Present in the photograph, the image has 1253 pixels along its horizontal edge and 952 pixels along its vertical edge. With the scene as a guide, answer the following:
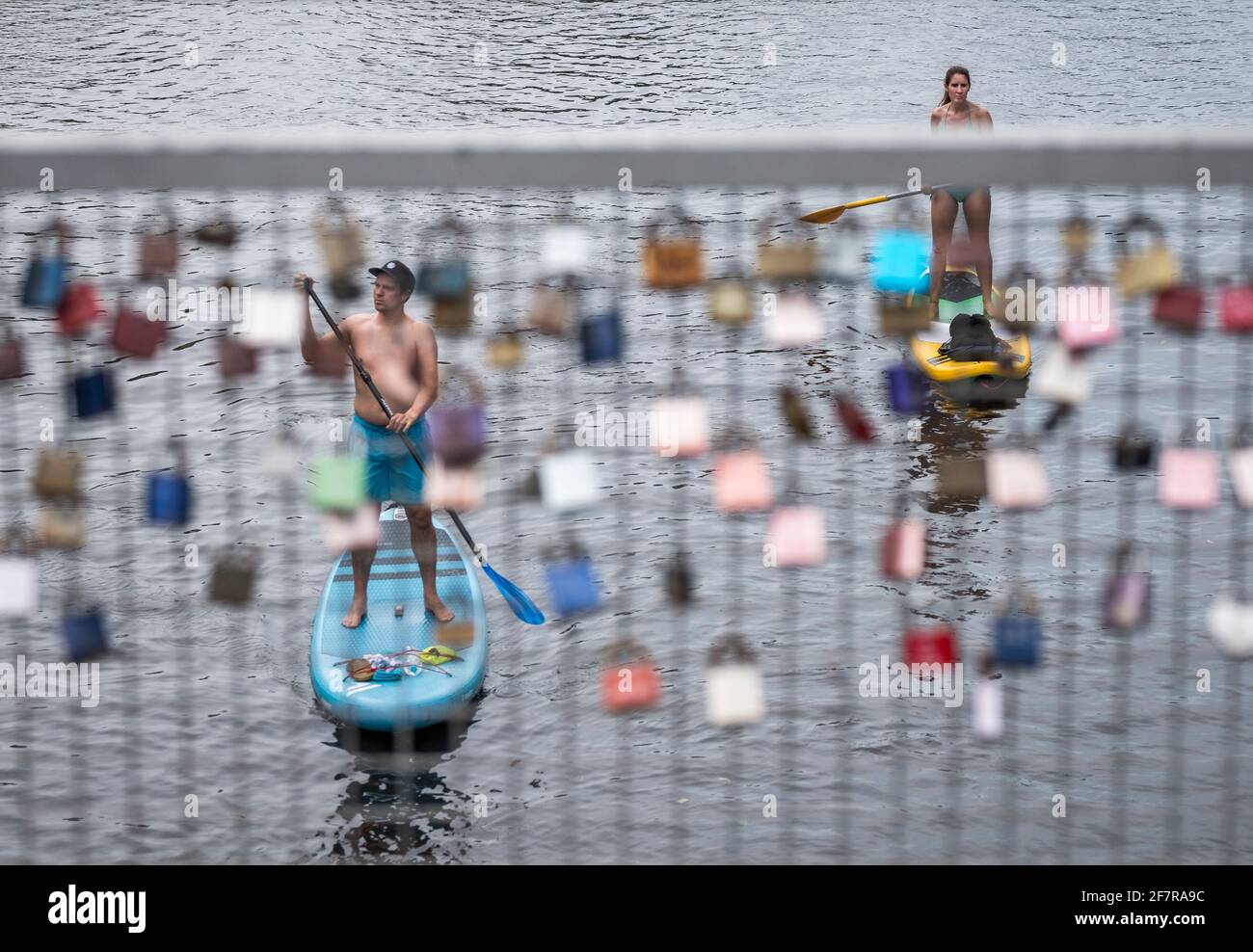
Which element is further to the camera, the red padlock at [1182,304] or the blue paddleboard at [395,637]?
the blue paddleboard at [395,637]

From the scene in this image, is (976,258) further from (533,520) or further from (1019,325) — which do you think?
(533,520)

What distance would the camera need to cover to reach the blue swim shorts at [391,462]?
17.7ft

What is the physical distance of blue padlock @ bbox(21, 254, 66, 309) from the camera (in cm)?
331

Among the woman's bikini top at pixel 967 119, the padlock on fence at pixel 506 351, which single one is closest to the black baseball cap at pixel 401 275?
the padlock on fence at pixel 506 351

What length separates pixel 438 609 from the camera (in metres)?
8.60

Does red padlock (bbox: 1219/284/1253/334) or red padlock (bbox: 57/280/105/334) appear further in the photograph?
red padlock (bbox: 57/280/105/334)

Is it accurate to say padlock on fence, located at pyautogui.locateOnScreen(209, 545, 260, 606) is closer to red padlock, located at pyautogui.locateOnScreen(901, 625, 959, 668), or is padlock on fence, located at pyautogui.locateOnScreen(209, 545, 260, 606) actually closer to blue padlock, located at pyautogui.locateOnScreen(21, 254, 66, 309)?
blue padlock, located at pyautogui.locateOnScreen(21, 254, 66, 309)

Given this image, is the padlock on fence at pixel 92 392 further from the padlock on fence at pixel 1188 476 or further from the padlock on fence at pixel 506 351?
the padlock on fence at pixel 1188 476

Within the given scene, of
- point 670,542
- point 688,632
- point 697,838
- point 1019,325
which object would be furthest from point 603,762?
point 1019,325

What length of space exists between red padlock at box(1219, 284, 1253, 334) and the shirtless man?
3.02 meters

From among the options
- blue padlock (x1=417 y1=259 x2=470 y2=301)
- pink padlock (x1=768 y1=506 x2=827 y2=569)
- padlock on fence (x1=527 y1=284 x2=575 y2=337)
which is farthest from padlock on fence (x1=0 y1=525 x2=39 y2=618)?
pink padlock (x1=768 y1=506 x2=827 y2=569)

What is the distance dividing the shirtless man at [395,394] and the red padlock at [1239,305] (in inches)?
119

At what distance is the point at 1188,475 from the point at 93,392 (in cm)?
211

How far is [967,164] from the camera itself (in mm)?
2982
